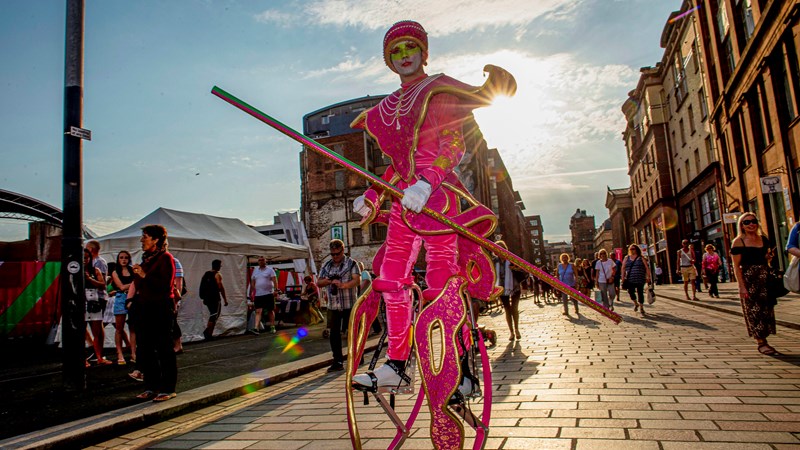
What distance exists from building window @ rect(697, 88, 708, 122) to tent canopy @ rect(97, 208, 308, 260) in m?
22.1

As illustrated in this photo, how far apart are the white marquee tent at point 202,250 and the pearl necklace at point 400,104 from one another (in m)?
9.50

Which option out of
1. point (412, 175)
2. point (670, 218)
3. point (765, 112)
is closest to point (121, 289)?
point (412, 175)

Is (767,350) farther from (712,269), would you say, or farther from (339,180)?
(339,180)

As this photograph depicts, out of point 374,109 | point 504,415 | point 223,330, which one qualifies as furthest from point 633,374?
point 223,330

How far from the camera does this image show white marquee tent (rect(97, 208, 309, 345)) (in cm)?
1097

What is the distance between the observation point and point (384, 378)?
2400mm

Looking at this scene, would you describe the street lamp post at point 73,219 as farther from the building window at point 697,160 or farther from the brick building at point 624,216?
the brick building at point 624,216

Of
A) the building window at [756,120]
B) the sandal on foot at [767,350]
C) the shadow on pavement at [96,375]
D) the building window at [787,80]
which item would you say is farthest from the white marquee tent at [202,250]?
the building window at [756,120]

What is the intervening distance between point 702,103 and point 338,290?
26.3m

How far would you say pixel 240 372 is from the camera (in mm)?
6770

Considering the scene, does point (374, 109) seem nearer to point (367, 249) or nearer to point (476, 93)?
point (476, 93)

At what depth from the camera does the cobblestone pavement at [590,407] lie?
308 centimetres

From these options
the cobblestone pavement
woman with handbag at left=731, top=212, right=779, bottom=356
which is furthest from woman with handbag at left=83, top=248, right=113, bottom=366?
woman with handbag at left=731, top=212, right=779, bottom=356

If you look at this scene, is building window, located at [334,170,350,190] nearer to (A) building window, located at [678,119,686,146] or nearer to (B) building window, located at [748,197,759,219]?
(A) building window, located at [678,119,686,146]
